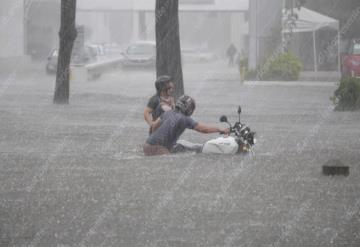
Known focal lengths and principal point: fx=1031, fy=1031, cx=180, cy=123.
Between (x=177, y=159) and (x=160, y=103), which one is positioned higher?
(x=160, y=103)

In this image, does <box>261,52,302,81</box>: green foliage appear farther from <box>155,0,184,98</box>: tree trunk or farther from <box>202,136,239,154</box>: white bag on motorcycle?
<box>202,136,239,154</box>: white bag on motorcycle

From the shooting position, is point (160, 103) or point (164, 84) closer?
point (164, 84)

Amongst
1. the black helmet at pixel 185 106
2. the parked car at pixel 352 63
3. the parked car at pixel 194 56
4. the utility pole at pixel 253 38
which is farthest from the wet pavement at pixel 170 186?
the parked car at pixel 194 56

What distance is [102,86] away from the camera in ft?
130

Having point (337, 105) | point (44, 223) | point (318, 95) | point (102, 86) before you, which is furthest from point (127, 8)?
point (44, 223)

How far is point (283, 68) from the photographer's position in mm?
40781

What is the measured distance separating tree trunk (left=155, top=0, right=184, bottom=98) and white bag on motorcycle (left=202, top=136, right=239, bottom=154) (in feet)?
36.7

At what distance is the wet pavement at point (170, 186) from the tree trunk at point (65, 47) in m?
3.88

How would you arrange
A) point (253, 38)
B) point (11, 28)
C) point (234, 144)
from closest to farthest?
1. point (234, 144)
2. point (253, 38)
3. point (11, 28)

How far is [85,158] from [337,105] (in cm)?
1193

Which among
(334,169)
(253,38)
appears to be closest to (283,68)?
(253,38)

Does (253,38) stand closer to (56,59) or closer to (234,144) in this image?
(56,59)

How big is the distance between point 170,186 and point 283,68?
2935 centimetres

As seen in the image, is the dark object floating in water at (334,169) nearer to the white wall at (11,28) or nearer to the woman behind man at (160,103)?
the woman behind man at (160,103)
